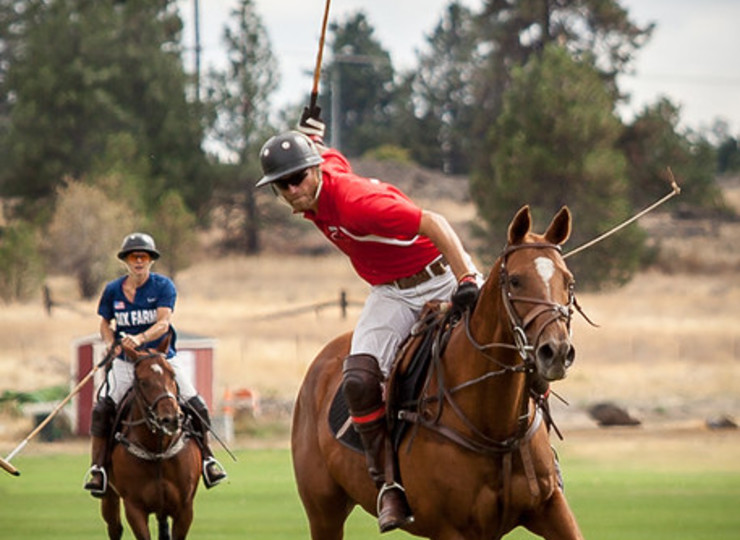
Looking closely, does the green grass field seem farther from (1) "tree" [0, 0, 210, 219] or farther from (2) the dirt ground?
(1) "tree" [0, 0, 210, 219]

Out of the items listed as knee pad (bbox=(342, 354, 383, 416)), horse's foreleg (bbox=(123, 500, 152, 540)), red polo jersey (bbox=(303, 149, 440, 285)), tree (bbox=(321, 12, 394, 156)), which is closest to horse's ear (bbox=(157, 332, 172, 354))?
horse's foreleg (bbox=(123, 500, 152, 540))

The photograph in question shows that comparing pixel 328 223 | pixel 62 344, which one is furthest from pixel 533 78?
pixel 328 223

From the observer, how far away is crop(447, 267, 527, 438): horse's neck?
300 inches

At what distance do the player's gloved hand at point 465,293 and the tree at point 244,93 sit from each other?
2180 inches

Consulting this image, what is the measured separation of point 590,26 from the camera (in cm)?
5778

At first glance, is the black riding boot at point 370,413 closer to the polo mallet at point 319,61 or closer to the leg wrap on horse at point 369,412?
the leg wrap on horse at point 369,412

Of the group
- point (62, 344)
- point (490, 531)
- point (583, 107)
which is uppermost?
point (583, 107)

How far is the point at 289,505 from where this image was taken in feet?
64.8

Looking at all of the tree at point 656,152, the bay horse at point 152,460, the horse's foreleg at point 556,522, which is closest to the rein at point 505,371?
the horse's foreleg at point 556,522

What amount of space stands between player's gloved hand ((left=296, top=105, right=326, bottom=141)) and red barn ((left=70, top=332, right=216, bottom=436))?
79.1 ft

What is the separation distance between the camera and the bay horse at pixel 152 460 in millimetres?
11805

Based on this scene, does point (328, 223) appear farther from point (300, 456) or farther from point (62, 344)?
point (62, 344)

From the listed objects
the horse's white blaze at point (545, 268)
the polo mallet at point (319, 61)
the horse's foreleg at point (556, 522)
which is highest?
the polo mallet at point (319, 61)

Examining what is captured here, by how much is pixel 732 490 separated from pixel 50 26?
3978cm
